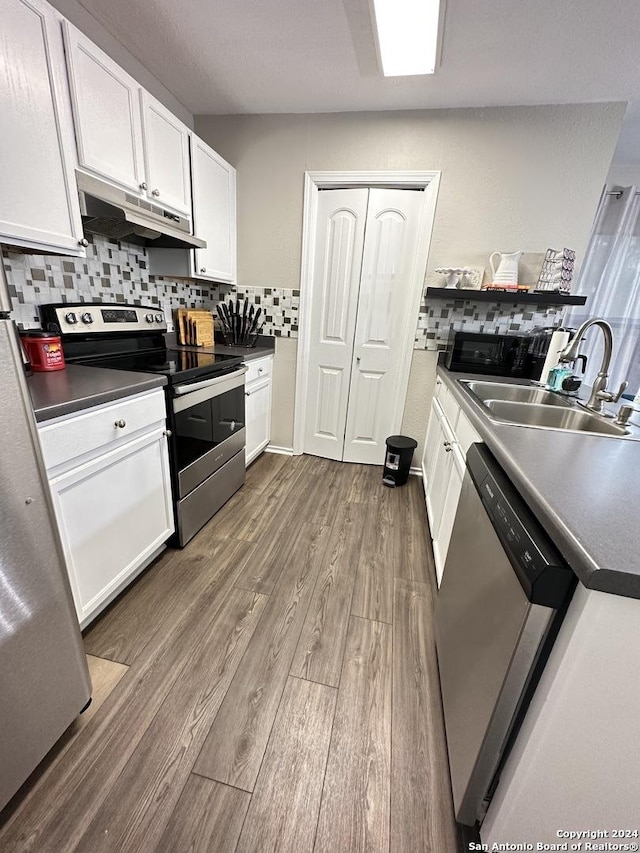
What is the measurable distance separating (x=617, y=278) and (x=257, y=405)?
2.91 m

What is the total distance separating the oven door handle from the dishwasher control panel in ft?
4.18

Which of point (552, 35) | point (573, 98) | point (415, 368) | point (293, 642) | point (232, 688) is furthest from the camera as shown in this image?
point (415, 368)

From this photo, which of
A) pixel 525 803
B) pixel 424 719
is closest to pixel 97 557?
pixel 424 719

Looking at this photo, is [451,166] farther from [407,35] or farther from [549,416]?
[549,416]

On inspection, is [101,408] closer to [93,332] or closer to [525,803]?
[93,332]

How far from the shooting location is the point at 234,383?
208cm

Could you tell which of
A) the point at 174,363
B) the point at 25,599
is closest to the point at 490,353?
the point at 174,363

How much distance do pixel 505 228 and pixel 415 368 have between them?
1059 mm

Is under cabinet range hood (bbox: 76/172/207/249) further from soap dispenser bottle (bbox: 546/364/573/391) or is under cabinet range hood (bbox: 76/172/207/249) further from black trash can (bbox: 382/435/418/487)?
soap dispenser bottle (bbox: 546/364/573/391)

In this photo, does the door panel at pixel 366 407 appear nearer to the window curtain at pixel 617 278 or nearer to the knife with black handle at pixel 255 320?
the knife with black handle at pixel 255 320

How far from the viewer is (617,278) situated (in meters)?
2.58

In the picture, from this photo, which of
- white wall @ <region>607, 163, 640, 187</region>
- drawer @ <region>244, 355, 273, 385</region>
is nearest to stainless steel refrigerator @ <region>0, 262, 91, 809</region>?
drawer @ <region>244, 355, 273, 385</region>

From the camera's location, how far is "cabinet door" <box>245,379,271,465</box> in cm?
251

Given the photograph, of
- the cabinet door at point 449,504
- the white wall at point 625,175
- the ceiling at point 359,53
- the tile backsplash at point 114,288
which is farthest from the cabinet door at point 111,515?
the white wall at point 625,175
